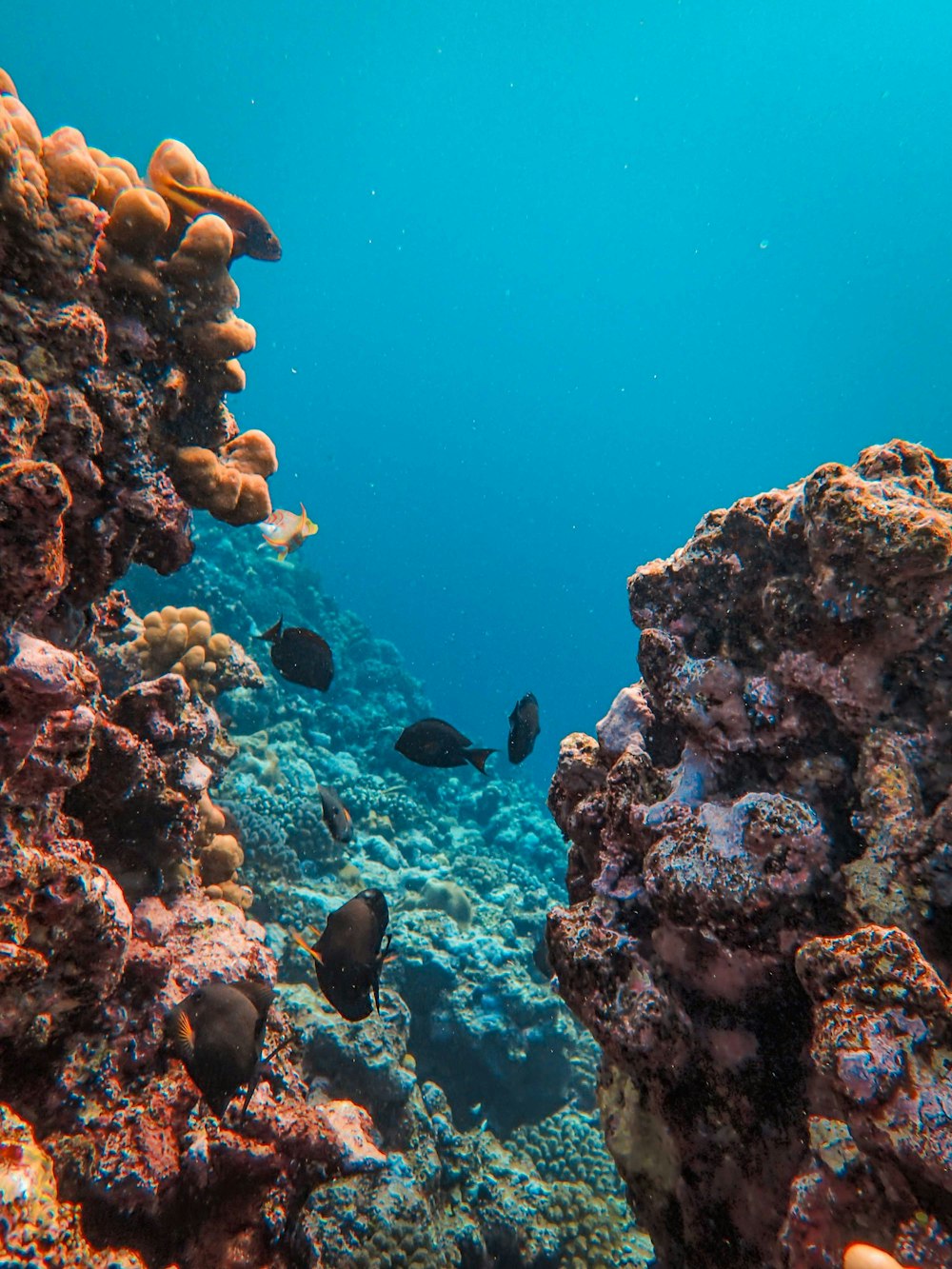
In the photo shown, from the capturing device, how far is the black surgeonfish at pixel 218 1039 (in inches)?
101

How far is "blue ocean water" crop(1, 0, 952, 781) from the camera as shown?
134ft

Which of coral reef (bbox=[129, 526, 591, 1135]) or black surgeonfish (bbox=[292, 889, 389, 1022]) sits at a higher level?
coral reef (bbox=[129, 526, 591, 1135])

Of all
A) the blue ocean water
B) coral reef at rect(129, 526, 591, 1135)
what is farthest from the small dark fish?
the blue ocean water

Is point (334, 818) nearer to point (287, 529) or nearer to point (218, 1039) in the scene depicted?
point (218, 1039)

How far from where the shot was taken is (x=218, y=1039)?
101 inches

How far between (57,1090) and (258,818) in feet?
20.8

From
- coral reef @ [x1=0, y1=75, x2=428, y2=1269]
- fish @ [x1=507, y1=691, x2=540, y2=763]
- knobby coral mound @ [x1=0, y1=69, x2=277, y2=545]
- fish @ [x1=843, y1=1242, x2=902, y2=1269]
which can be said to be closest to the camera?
fish @ [x1=843, y1=1242, x2=902, y2=1269]

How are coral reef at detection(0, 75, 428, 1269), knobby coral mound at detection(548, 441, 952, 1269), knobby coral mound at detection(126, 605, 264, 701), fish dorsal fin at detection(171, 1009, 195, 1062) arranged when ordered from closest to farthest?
knobby coral mound at detection(548, 441, 952, 1269), coral reef at detection(0, 75, 428, 1269), fish dorsal fin at detection(171, 1009, 195, 1062), knobby coral mound at detection(126, 605, 264, 701)

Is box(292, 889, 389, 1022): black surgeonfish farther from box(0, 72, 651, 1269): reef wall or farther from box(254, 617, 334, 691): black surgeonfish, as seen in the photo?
box(254, 617, 334, 691): black surgeonfish

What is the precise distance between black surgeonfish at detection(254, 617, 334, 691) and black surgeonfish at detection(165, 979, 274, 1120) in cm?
246

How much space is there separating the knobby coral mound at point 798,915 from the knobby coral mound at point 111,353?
2.42m

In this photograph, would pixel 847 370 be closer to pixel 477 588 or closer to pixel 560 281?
pixel 560 281

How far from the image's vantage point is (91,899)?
2.16 m

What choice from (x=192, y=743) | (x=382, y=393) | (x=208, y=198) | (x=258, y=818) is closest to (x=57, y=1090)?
(x=192, y=743)
